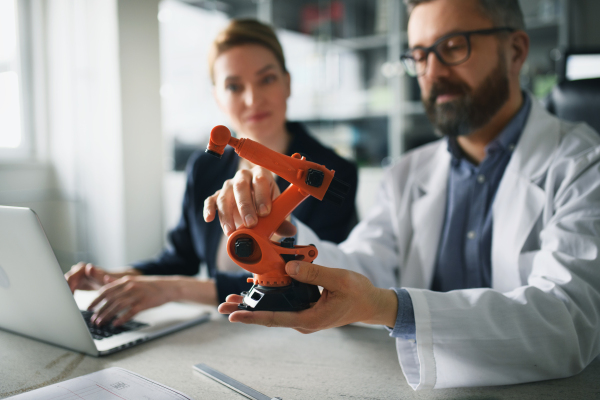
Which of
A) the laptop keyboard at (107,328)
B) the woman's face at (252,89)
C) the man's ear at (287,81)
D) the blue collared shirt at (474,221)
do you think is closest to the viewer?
the laptop keyboard at (107,328)

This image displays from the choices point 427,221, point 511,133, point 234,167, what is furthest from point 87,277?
point 511,133

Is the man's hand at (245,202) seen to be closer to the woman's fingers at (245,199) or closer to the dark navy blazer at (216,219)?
the woman's fingers at (245,199)

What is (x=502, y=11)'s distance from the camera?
3.74ft

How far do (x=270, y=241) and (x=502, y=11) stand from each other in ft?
3.14

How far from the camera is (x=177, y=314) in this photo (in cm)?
100

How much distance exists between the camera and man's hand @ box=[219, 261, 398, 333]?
56cm

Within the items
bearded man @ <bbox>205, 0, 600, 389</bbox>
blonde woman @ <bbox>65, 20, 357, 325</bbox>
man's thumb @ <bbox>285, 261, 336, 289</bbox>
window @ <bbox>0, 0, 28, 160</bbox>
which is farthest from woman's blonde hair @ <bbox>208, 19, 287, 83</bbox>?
window @ <bbox>0, 0, 28, 160</bbox>

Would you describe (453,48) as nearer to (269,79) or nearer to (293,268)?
(269,79)

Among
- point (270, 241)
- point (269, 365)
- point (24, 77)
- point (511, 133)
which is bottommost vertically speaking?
point (269, 365)

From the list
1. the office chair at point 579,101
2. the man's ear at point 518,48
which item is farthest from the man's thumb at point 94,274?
the office chair at point 579,101

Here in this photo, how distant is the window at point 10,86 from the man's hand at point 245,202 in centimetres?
230

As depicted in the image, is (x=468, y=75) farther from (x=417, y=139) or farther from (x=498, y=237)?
(x=417, y=139)

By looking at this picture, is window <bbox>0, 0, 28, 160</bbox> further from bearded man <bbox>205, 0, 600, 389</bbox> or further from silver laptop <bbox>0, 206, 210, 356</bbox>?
bearded man <bbox>205, 0, 600, 389</bbox>

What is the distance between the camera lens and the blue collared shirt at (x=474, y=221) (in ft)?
3.72
